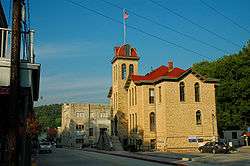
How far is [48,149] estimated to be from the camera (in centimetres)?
5700

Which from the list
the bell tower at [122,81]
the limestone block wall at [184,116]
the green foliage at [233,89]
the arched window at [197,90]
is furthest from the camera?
the bell tower at [122,81]

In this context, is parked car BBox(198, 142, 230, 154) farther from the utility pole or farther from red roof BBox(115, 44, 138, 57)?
the utility pole

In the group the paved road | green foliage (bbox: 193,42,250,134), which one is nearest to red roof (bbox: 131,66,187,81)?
green foliage (bbox: 193,42,250,134)

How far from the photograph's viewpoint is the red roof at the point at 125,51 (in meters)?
65.6

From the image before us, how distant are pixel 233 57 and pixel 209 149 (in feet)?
70.9

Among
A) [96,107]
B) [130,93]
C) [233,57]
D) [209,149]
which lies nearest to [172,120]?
[209,149]

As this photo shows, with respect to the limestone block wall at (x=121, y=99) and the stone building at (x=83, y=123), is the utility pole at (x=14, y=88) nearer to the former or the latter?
the limestone block wall at (x=121, y=99)

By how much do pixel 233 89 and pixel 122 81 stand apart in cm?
1768

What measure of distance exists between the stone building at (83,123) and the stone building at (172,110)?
4399 centimetres

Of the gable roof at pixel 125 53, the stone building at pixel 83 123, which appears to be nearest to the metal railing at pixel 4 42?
the gable roof at pixel 125 53

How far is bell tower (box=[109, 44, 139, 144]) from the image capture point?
63.6 m

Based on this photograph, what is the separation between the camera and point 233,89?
59.9 meters

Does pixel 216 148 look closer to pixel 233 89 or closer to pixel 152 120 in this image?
pixel 152 120

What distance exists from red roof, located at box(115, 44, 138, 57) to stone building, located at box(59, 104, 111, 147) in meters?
38.1
